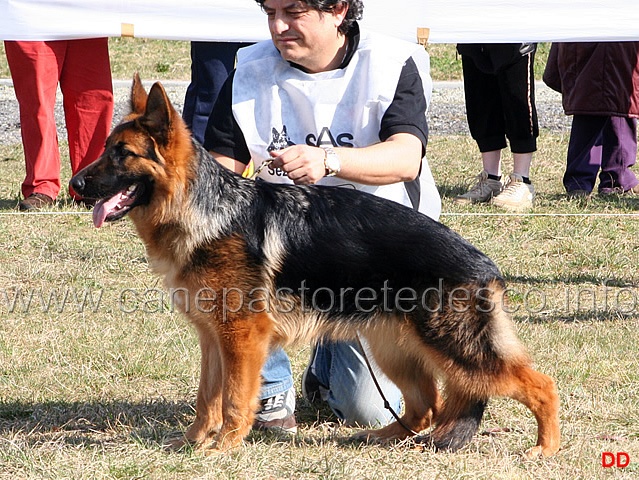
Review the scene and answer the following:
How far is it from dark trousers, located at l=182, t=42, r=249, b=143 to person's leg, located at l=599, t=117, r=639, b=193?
3234 mm

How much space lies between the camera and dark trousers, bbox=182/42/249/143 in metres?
7.75

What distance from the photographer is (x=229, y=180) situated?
336 centimetres

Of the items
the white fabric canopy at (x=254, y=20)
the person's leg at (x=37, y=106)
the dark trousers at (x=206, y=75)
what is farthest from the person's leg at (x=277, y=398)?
the dark trousers at (x=206, y=75)

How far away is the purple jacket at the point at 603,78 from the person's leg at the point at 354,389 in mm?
4642

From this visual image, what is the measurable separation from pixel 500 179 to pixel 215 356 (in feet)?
15.9

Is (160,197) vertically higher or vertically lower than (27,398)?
higher

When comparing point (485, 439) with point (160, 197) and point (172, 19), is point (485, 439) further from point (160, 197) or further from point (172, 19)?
point (172, 19)

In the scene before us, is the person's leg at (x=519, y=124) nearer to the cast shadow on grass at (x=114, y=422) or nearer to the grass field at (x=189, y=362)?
the grass field at (x=189, y=362)

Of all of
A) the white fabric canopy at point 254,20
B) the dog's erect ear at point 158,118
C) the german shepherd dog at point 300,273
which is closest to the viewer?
the dog's erect ear at point 158,118

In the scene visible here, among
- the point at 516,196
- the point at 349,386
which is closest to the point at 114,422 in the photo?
the point at 349,386

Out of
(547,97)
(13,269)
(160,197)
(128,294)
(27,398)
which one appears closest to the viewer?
(160,197)

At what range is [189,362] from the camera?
14.5 feet

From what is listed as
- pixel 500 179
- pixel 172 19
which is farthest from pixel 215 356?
pixel 500 179

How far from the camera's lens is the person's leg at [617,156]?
7.94 metres
